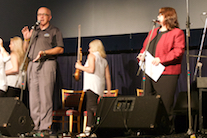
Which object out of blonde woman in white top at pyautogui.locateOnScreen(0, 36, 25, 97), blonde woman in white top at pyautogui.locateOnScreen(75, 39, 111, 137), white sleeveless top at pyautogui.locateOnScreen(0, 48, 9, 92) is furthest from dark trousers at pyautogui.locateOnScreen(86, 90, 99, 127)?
white sleeveless top at pyautogui.locateOnScreen(0, 48, 9, 92)

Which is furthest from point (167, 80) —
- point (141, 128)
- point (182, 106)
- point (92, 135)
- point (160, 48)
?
point (182, 106)

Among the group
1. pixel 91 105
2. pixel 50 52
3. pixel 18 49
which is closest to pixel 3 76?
pixel 18 49

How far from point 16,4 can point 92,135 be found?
114 inches

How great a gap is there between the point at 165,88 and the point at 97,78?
0.94 metres

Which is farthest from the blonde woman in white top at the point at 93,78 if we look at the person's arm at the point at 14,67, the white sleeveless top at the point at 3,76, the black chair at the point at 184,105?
the black chair at the point at 184,105

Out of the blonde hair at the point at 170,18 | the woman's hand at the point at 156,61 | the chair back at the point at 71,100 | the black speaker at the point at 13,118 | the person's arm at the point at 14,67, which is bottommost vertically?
the chair back at the point at 71,100

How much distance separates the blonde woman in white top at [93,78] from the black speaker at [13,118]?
68 cm

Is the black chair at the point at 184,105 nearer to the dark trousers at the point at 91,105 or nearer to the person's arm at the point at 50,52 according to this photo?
the dark trousers at the point at 91,105

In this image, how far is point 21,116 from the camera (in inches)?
98.7

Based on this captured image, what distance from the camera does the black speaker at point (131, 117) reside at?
6.97 ft

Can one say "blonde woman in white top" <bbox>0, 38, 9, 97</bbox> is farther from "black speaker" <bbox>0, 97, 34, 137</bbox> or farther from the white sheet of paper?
the white sheet of paper

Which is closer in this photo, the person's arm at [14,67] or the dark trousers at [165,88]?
the dark trousers at [165,88]

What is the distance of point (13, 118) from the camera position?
2.42m

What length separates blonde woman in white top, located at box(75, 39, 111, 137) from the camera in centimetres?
288
